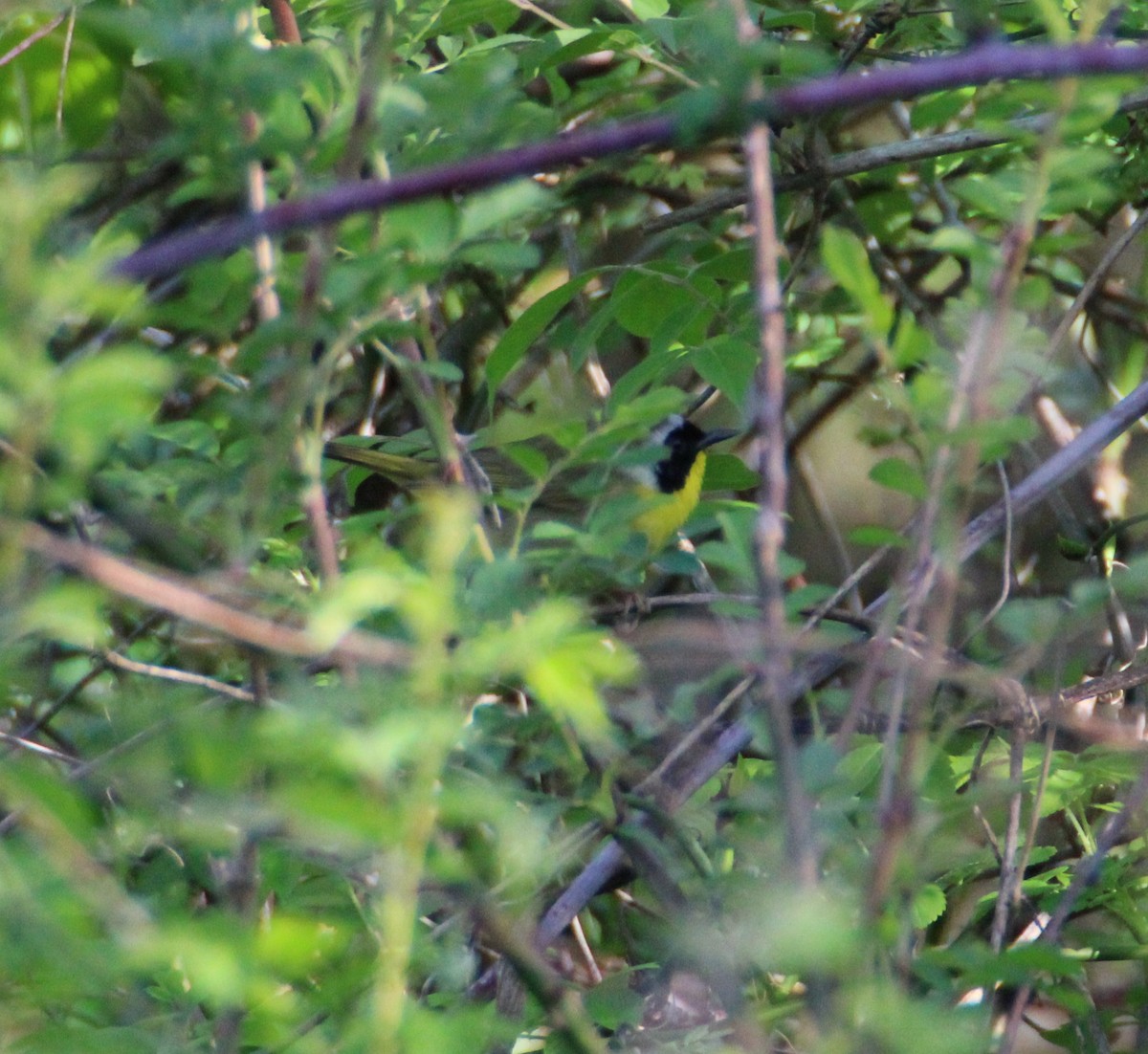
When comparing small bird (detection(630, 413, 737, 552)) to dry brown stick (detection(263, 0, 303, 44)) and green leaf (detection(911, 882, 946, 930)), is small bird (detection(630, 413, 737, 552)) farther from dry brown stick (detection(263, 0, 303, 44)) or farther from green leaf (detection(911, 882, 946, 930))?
dry brown stick (detection(263, 0, 303, 44))

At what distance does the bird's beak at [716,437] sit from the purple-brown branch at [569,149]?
2.79 meters

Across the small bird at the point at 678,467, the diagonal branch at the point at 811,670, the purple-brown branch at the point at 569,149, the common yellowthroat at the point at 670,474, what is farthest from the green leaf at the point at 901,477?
the small bird at the point at 678,467

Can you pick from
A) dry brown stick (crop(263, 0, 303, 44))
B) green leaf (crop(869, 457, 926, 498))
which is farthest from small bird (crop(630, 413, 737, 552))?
green leaf (crop(869, 457, 926, 498))

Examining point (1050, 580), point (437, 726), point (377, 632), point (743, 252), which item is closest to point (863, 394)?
point (1050, 580)

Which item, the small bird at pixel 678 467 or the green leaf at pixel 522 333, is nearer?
the green leaf at pixel 522 333

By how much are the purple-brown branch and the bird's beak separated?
2.79 metres

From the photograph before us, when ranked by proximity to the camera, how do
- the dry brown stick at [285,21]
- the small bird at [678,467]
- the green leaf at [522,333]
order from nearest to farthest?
the dry brown stick at [285,21] < the green leaf at [522,333] < the small bird at [678,467]

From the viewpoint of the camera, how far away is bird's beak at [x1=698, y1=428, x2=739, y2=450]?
3.55 m

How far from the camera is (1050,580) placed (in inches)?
119

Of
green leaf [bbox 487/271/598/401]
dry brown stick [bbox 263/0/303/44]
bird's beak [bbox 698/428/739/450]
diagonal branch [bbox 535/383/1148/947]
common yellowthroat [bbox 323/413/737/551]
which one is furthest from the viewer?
bird's beak [bbox 698/428/739/450]

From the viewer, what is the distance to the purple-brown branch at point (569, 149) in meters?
0.64

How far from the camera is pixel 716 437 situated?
360 centimetres

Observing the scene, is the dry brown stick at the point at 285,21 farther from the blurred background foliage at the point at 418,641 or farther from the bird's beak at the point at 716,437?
the bird's beak at the point at 716,437

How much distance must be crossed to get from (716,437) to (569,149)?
296 cm
